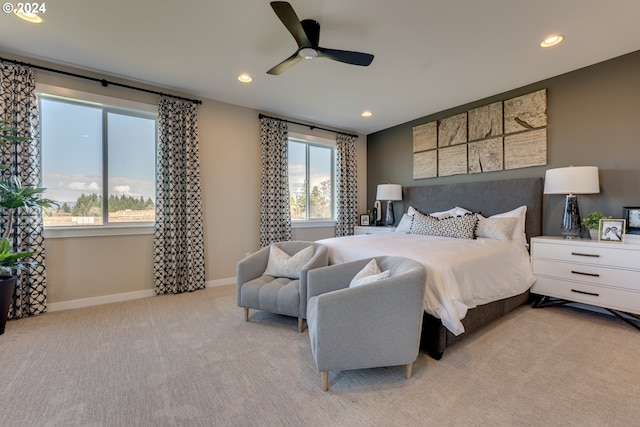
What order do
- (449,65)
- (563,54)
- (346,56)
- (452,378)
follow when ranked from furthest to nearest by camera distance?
(449,65)
(563,54)
(346,56)
(452,378)

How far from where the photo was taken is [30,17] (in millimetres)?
2324

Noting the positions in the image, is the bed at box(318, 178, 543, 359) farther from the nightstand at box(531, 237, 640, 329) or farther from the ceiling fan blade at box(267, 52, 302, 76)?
the ceiling fan blade at box(267, 52, 302, 76)

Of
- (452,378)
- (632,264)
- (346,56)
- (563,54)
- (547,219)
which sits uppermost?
(563,54)

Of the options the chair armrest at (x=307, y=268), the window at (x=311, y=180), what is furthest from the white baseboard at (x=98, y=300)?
the window at (x=311, y=180)

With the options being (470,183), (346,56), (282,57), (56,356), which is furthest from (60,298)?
(470,183)

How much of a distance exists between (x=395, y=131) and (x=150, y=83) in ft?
13.1

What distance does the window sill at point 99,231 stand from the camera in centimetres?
311

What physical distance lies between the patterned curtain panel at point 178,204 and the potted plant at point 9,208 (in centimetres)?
114

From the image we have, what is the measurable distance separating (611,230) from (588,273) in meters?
0.47

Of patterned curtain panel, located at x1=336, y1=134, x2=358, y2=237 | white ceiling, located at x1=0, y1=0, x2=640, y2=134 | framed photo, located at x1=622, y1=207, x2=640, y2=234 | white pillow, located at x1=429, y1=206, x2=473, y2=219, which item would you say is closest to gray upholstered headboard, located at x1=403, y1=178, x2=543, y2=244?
white pillow, located at x1=429, y1=206, x2=473, y2=219

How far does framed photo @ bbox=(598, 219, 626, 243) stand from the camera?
2.69 m

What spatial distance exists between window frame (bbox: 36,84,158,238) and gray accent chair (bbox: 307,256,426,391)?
9.63 feet

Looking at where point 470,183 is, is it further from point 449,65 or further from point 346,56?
point 346,56

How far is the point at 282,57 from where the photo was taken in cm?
297
